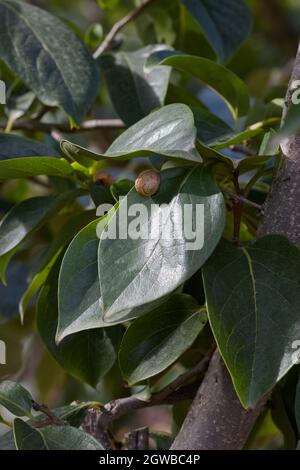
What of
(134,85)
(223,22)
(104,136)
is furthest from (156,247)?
(104,136)

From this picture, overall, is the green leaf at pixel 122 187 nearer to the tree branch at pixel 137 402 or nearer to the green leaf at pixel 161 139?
the green leaf at pixel 161 139

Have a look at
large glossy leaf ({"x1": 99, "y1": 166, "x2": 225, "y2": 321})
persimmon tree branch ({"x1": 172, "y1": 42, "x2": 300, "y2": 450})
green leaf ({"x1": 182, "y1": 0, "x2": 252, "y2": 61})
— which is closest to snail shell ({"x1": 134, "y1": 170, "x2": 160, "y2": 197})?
large glossy leaf ({"x1": 99, "y1": 166, "x2": 225, "y2": 321})

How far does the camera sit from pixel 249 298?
67 centimetres

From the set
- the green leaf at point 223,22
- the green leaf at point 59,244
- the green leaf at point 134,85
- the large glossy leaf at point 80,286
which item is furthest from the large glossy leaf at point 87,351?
the green leaf at point 223,22

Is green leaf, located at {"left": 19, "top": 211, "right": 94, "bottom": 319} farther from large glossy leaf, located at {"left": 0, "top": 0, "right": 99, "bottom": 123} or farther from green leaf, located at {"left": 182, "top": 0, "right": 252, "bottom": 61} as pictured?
green leaf, located at {"left": 182, "top": 0, "right": 252, "bottom": 61}

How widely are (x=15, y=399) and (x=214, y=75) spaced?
1.23ft

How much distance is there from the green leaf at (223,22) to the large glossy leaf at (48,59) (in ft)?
0.61

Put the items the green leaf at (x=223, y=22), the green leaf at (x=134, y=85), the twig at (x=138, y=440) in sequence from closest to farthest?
the twig at (x=138, y=440) → the green leaf at (x=134, y=85) → the green leaf at (x=223, y=22)

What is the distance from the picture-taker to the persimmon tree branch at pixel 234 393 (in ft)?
2.30

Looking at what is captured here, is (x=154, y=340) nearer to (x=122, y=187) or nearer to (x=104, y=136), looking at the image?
(x=122, y=187)

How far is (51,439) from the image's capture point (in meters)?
0.66
